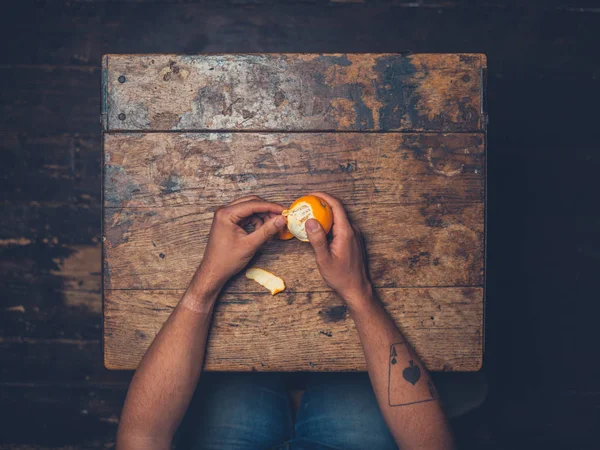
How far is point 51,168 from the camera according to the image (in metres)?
1.77

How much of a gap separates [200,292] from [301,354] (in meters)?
0.36

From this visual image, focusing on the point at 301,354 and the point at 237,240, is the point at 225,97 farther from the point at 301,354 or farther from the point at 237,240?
the point at 301,354

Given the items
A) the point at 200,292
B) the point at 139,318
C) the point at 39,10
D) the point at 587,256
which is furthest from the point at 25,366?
the point at 587,256

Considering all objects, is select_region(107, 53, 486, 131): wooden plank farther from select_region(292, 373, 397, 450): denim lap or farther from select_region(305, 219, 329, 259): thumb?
select_region(292, 373, 397, 450): denim lap

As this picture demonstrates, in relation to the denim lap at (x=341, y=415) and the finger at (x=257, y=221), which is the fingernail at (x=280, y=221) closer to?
the finger at (x=257, y=221)

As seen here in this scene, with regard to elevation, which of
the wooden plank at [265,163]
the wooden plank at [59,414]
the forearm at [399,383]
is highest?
the wooden plank at [265,163]

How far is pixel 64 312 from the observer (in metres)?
1.82

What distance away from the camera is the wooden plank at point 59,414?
1.86 metres

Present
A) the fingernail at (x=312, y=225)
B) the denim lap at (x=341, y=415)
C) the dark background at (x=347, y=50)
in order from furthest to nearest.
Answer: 1. the dark background at (x=347, y=50)
2. the denim lap at (x=341, y=415)
3. the fingernail at (x=312, y=225)

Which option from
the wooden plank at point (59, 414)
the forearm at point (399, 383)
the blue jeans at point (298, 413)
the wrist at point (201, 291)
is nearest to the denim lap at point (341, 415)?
the blue jeans at point (298, 413)

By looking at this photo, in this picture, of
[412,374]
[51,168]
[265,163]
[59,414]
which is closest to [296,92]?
[265,163]

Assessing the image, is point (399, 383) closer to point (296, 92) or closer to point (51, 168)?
point (296, 92)

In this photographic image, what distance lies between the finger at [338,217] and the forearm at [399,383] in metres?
0.21

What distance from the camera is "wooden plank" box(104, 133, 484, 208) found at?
120cm
